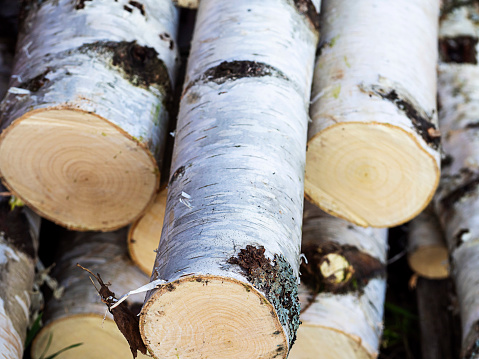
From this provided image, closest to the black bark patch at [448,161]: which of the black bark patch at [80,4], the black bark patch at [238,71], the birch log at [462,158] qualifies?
the birch log at [462,158]

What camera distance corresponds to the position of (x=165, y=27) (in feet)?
6.78

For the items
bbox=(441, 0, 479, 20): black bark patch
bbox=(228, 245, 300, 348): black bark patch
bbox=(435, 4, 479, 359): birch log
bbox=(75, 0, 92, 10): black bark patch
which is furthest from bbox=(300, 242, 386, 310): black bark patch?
bbox=(441, 0, 479, 20): black bark patch

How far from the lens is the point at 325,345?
6.43 feet

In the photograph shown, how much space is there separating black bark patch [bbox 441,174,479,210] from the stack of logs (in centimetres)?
20

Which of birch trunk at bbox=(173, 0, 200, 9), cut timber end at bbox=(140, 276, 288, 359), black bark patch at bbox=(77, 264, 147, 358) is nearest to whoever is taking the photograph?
cut timber end at bbox=(140, 276, 288, 359)

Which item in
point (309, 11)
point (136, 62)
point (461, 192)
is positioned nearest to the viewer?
point (136, 62)

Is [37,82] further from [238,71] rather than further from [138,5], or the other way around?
[238,71]

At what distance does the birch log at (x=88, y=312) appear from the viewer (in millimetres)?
2027

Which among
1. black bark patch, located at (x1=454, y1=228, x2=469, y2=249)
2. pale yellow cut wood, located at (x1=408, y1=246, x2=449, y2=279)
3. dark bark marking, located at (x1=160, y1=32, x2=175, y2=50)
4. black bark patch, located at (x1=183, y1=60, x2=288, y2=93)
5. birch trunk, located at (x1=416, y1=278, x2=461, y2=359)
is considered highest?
black bark patch, located at (x1=183, y1=60, x2=288, y2=93)

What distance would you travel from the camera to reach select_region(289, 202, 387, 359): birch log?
6.40 feet

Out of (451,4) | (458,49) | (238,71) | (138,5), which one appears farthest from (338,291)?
(451,4)

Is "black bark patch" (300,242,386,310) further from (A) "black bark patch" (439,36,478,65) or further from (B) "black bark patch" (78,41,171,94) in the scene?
(A) "black bark patch" (439,36,478,65)

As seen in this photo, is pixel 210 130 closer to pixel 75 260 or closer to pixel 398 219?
pixel 398 219

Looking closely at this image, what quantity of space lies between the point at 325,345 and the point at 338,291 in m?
0.21
